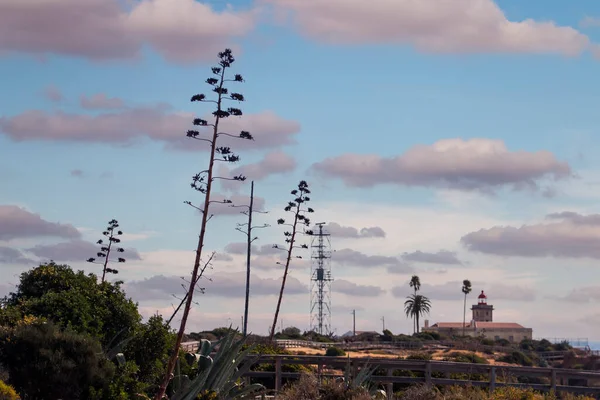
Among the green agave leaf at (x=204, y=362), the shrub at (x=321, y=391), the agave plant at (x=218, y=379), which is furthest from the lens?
the green agave leaf at (x=204, y=362)

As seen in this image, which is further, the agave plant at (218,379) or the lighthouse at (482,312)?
the lighthouse at (482,312)

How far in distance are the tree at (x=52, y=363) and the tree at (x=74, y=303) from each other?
1.31 meters

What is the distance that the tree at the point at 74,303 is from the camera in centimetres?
2586

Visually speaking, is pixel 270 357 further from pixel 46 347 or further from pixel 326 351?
pixel 326 351

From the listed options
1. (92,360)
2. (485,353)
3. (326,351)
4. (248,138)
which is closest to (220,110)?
(248,138)

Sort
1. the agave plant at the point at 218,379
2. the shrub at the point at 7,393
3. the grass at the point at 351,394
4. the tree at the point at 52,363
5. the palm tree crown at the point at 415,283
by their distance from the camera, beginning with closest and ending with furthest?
the shrub at the point at 7,393
the agave plant at the point at 218,379
the grass at the point at 351,394
the tree at the point at 52,363
the palm tree crown at the point at 415,283

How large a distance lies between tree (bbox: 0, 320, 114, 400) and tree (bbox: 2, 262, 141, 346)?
1.31 meters

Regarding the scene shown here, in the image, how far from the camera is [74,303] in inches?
1034

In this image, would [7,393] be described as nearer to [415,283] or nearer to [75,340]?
[75,340]

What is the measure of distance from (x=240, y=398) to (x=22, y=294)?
30.6 feet

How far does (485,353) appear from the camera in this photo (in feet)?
270

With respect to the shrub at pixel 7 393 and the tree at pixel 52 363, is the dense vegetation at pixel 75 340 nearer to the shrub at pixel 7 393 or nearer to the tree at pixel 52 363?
the tree at pixel 52 363

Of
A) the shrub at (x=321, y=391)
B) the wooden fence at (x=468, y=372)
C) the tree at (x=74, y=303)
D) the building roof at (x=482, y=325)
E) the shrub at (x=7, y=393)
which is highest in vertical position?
the building roof at (x=482, y=325)

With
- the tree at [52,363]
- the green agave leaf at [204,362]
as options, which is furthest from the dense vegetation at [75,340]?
the green agave leaf at [204,362]
